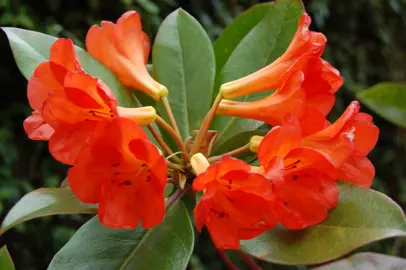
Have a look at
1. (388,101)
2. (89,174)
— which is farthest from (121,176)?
(388,101)

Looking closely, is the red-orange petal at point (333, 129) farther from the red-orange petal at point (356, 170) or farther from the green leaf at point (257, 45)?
the green leaf at point (257, 45)

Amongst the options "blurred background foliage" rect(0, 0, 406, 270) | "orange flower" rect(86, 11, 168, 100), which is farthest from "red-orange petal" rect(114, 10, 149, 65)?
"blurred background foliage" rect(0, 0, 406, 270)

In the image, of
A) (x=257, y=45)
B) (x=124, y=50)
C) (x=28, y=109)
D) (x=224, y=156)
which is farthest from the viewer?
(x=28, y=109)

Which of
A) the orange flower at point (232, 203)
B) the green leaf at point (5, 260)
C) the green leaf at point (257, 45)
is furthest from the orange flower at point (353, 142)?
the green leaf at point (5, 260)

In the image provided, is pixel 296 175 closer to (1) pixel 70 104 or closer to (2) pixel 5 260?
(1) pixel 70 104

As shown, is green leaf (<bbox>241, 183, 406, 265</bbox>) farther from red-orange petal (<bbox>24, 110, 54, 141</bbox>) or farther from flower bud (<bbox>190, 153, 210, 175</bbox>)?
red-orange petal (<bbox>24, 110, 54, 141</bbox>)

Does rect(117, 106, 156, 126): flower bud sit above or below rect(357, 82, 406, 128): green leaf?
above

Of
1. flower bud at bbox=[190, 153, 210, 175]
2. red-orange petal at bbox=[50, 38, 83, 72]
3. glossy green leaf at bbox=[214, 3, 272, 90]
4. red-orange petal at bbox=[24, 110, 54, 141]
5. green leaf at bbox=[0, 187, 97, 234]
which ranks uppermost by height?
red-orange petal at bbox=[50, 38, 83, 72]
